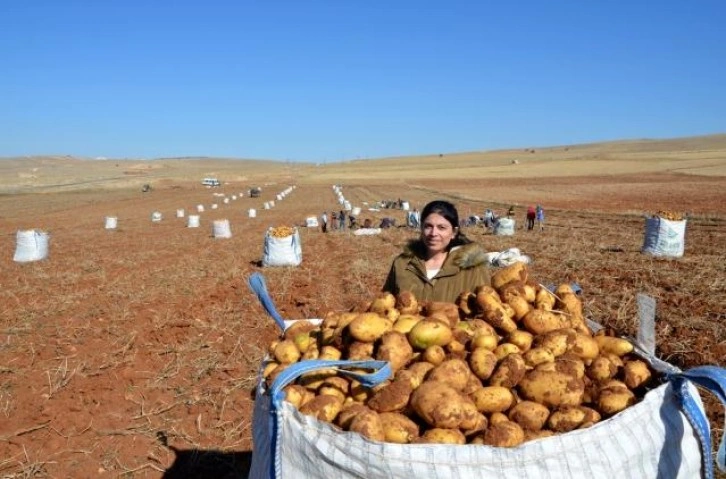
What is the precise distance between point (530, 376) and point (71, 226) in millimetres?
28449

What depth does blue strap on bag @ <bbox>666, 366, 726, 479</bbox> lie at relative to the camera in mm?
1945

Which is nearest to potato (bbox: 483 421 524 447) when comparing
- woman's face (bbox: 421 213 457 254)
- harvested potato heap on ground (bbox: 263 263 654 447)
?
harvested potato heap on ground (bbox: 263 263 654 447)

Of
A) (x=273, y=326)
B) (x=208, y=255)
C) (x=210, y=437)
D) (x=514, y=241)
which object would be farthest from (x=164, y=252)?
(x=210, y=437)

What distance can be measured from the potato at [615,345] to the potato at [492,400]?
Result: 0.74m

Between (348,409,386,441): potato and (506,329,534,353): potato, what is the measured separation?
0.93 meters

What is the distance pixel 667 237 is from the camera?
12562mm

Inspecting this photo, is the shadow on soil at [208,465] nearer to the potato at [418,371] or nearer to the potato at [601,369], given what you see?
the potato at [418,371]

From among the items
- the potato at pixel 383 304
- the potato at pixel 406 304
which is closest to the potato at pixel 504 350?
the potato at pixel 406 304

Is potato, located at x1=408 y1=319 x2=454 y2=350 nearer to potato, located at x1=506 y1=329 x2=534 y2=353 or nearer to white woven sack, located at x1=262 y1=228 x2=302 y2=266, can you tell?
potato, located at x1=506 y1=329 x2=534 y2=353

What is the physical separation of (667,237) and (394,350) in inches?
491

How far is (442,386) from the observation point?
85.6 inches

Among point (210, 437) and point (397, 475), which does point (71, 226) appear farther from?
point (397, 475)

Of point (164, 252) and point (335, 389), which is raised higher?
point (335, 389)

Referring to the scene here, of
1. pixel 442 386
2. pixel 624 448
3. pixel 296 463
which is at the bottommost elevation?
pixel 296 463
